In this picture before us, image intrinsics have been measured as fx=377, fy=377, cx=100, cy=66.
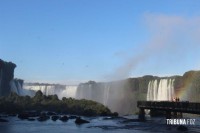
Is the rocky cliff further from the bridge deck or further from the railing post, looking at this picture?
the bridge deck

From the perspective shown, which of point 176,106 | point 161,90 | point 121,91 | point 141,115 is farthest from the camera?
point 121,91

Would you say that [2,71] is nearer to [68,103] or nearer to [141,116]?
[68,103]

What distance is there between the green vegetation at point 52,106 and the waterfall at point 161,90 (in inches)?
992

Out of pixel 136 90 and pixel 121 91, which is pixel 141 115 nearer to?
pixel 136 90

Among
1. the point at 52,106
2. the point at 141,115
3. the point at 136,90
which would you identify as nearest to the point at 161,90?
the point at 136,90

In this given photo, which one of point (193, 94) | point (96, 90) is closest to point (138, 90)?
point (96, 90)

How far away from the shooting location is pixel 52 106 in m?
111

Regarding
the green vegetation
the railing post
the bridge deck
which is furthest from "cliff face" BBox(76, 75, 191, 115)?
the bridge deck

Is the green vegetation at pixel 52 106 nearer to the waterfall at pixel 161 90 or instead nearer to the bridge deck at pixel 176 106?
the waterfall at pixel 161 90

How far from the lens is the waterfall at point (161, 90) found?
124250mm

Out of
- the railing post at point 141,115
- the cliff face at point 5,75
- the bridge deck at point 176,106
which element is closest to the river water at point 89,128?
the bridge deck at point 176,106

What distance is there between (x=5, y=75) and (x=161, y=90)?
79.7m

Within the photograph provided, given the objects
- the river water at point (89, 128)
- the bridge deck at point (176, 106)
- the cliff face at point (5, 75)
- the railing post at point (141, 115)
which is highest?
the cliff face at point (5, 75)

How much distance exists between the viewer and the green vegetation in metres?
100
